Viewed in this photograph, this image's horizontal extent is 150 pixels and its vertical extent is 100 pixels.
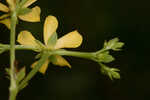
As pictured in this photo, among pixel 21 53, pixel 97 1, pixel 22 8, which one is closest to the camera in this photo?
pixel 22 8

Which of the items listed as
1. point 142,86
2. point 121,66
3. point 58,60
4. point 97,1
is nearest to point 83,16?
point 97,1

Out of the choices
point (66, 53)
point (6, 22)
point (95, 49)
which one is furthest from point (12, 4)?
point (95, 49)

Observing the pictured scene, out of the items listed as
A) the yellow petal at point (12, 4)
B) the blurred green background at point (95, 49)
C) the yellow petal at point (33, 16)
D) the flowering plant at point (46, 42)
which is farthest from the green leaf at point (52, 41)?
the blurred green background at point (95, 49)

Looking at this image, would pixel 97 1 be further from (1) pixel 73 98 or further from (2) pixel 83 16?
(1) pixel 73 98

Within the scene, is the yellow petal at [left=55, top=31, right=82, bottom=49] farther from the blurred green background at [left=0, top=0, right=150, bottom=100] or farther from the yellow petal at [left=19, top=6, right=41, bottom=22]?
the blurred green background at [left=0, top=0, right=150, bottom=100]

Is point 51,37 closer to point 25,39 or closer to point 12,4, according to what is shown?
point 25,39

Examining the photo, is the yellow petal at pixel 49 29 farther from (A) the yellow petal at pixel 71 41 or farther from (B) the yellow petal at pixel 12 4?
(B) the yellow petal at pixel 12 4
